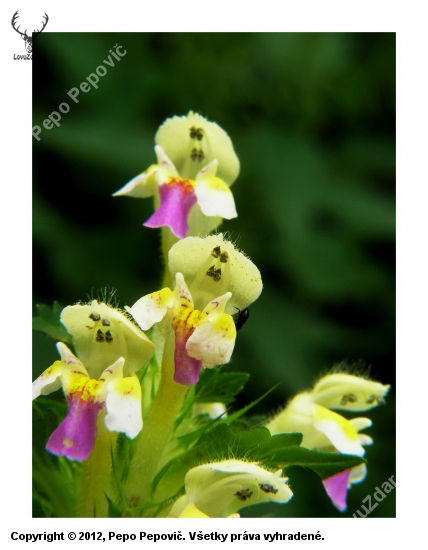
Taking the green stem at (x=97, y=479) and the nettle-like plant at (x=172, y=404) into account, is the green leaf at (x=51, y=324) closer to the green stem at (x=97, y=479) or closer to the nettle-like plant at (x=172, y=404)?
the nettle-like plant at (x=172, y=404)

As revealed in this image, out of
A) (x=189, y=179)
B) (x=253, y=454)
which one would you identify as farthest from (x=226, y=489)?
(x=189, y=179)

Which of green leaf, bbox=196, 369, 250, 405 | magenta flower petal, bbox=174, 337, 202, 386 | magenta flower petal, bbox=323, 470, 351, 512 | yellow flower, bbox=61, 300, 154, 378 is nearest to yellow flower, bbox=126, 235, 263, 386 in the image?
magenta flower petal, bbox=174, 337, 202, 386

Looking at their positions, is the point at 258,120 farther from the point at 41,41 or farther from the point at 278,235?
the point at 41,41

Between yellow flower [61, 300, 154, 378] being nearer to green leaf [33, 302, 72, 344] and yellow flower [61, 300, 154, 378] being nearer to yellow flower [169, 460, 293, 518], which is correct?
green leaf [33, 302, 72, 344]

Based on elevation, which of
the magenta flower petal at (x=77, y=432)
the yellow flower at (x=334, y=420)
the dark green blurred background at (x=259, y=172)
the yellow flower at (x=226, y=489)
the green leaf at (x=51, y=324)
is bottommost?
the yellow flower at (x=226, y=489)

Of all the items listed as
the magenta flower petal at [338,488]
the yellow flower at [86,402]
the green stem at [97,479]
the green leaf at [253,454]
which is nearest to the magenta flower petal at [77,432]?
the yellow flower at [86,402]

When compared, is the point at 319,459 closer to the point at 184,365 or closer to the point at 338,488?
the point at 184,365

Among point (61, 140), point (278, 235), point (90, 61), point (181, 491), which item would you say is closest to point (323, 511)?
point (278, 235)
